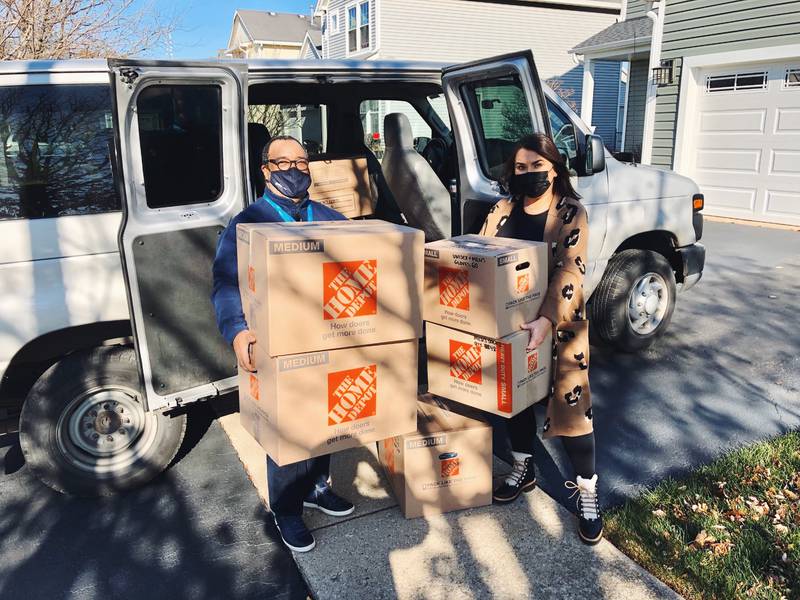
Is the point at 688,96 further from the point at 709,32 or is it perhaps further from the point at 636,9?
the point at 636,9

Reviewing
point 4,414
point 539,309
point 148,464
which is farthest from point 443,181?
point 4,414

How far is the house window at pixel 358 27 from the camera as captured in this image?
76.9ft

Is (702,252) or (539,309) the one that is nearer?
(539,309)

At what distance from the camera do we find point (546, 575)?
287 centimetres

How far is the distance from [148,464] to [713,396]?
3.59 meters

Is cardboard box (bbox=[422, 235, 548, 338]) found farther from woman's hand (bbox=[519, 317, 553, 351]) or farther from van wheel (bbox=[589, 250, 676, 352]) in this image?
van wheel (bbox=[589, 250, 676, 352])

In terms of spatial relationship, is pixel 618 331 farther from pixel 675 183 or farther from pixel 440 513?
pixel 440 513

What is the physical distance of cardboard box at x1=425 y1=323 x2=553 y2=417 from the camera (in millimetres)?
2814

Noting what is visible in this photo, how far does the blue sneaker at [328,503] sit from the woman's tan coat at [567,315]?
105 centimetres

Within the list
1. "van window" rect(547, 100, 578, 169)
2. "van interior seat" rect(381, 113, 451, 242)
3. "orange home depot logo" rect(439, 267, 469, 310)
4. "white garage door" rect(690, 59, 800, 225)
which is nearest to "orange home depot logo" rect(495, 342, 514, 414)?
"orange home depot logo" rect(439, 267, 469, 310)

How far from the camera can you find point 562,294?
2.90 meters

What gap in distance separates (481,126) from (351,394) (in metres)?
2.42

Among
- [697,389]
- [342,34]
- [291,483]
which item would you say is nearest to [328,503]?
[291,483]

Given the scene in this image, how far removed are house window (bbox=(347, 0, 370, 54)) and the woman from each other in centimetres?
2195
